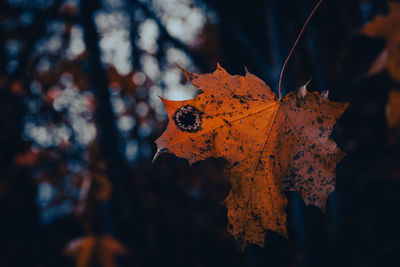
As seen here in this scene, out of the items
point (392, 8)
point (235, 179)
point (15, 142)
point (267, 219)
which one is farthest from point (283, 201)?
point (15, 142)

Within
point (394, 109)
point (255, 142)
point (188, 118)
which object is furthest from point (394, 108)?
point (188, 118)

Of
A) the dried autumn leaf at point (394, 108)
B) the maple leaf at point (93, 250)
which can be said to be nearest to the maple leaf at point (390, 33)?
the dried autumn leaf at point (394, 108)

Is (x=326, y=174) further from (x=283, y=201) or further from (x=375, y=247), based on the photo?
(x=375, y=247)

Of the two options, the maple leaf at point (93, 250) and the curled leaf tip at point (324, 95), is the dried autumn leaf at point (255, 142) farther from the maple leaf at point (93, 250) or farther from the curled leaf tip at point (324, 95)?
the maple leaf at point (93, 250)

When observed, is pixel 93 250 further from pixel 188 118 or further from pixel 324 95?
pixel 324 95

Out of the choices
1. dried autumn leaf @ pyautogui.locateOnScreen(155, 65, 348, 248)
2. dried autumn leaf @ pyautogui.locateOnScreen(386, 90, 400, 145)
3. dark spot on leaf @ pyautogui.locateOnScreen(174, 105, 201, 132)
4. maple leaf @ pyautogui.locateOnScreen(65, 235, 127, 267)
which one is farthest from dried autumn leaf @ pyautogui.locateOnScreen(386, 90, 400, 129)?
maple leaf @ pyautogui.locateOnScreen(65, 235, 127, 267)
